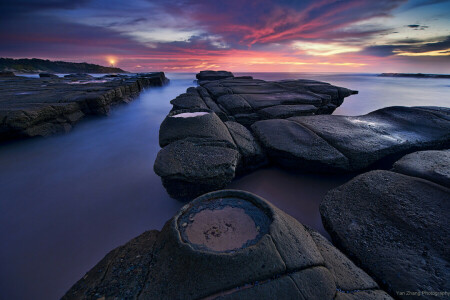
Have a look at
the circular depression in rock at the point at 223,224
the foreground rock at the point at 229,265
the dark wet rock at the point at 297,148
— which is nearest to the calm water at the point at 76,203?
the dark wet rock at the point at 297,148

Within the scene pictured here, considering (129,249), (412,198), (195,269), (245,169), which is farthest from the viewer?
(245,169)

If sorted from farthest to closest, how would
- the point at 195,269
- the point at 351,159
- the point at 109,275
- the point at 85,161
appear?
1. the point at 85,161
2. the point at 351,159
3. the point at 109,275
4. the point at 195,269

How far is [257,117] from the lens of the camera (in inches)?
176

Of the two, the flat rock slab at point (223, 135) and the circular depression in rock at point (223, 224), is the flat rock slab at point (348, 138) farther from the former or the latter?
the circular depression in rock at point (223, 224)

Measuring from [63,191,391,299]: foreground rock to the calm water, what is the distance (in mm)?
854

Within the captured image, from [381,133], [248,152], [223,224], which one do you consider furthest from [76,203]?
[381,133]

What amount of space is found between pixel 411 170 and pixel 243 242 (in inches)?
77.8

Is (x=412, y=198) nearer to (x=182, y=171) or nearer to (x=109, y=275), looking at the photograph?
(x=182, y=171)

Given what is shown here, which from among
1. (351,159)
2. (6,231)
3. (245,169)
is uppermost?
(351,159)

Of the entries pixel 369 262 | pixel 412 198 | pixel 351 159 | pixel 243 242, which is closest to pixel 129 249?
pixel 243 242

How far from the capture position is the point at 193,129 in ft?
9.30

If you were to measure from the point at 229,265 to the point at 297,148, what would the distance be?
1986 mm

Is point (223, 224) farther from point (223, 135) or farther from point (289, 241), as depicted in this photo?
point (223, 135)

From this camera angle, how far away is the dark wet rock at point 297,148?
2.52 meters
